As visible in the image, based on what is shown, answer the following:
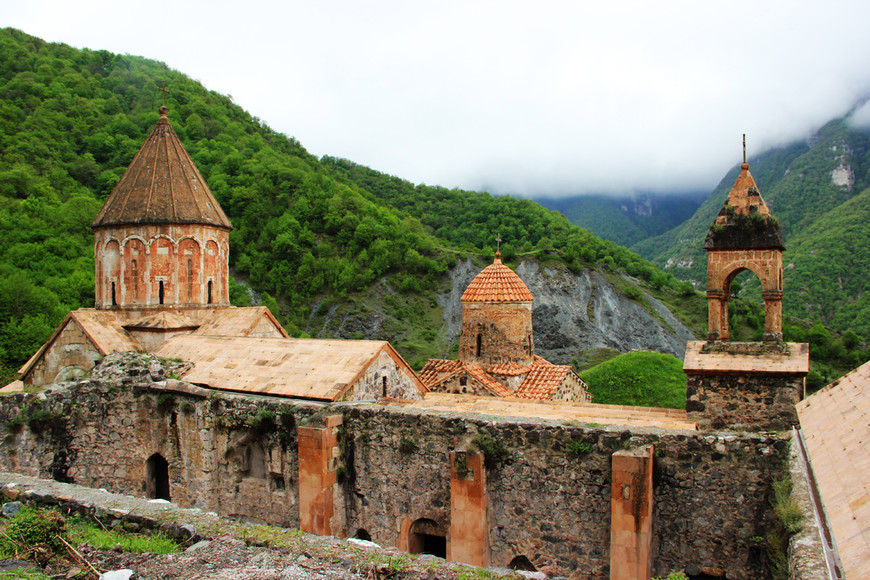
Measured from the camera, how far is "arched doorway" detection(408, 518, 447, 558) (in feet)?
25.5

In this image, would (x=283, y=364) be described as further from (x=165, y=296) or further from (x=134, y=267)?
(x=134, y=267)

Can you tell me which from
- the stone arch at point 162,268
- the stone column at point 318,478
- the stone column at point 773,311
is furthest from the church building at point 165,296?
the stone column at point 773,311

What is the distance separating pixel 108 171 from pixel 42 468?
35.5 metres

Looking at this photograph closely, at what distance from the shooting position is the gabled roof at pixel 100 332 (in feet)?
40.0

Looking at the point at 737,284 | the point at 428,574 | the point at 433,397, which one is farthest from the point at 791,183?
the point at 428,574

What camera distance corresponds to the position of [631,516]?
20.3ft

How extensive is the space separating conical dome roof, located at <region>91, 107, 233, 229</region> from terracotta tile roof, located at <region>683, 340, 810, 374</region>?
11505 mm

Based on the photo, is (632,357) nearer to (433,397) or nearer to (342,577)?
(433,397)

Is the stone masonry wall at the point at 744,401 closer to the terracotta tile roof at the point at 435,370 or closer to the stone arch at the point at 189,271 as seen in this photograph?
the terracotta tile roof at the point at 435,370

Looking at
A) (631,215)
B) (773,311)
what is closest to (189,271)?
(773,311)

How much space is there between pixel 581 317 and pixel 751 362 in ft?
127

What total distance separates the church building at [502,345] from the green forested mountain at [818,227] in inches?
861

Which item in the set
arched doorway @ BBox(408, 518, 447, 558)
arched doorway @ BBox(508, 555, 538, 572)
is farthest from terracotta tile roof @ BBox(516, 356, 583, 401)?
arched doorway @ BBox(508, 555, 538, 572)

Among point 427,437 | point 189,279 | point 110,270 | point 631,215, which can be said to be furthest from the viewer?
point 631,215
